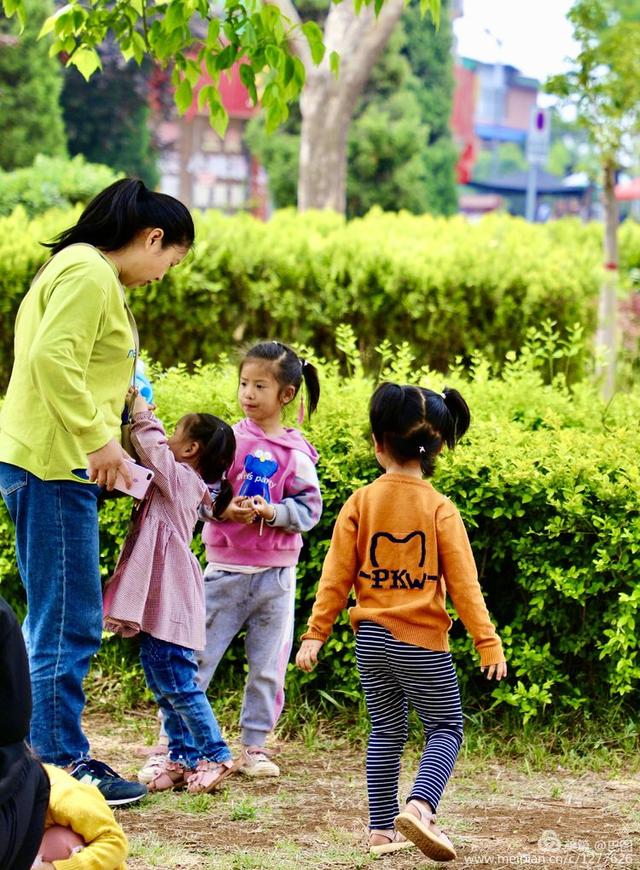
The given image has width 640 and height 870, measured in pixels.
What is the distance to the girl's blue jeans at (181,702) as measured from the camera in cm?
385

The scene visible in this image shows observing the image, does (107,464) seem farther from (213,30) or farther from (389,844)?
(213,30)

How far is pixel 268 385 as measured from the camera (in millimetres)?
4121

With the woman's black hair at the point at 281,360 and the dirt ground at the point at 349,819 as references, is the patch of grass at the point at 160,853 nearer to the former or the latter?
the dirt ground at the point at 349,819

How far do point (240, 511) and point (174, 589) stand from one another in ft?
1.10

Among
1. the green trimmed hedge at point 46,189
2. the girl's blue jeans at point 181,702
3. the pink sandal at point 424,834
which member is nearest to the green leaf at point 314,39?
the girl's blue jeans at point 181,702

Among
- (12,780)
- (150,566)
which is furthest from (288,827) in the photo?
(12,780)

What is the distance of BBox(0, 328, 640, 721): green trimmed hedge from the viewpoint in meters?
4.34

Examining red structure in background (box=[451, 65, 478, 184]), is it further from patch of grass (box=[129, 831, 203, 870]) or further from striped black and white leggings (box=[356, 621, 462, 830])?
patch of grass (box=[129, 831, 203, 870])

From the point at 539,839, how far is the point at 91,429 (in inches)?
65.6

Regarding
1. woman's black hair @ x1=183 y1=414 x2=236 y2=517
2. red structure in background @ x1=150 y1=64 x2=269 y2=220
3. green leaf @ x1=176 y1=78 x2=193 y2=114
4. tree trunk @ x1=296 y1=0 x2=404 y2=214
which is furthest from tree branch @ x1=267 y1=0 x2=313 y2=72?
red structure in background @ x1=150 y1=64 x2=269 y2=220

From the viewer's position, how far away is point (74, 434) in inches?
132

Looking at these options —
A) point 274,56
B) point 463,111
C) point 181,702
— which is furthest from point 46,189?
point 463,111

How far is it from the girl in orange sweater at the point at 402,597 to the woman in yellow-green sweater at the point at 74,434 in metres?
0.69

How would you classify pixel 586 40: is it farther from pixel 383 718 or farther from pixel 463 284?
pixel 383 718
